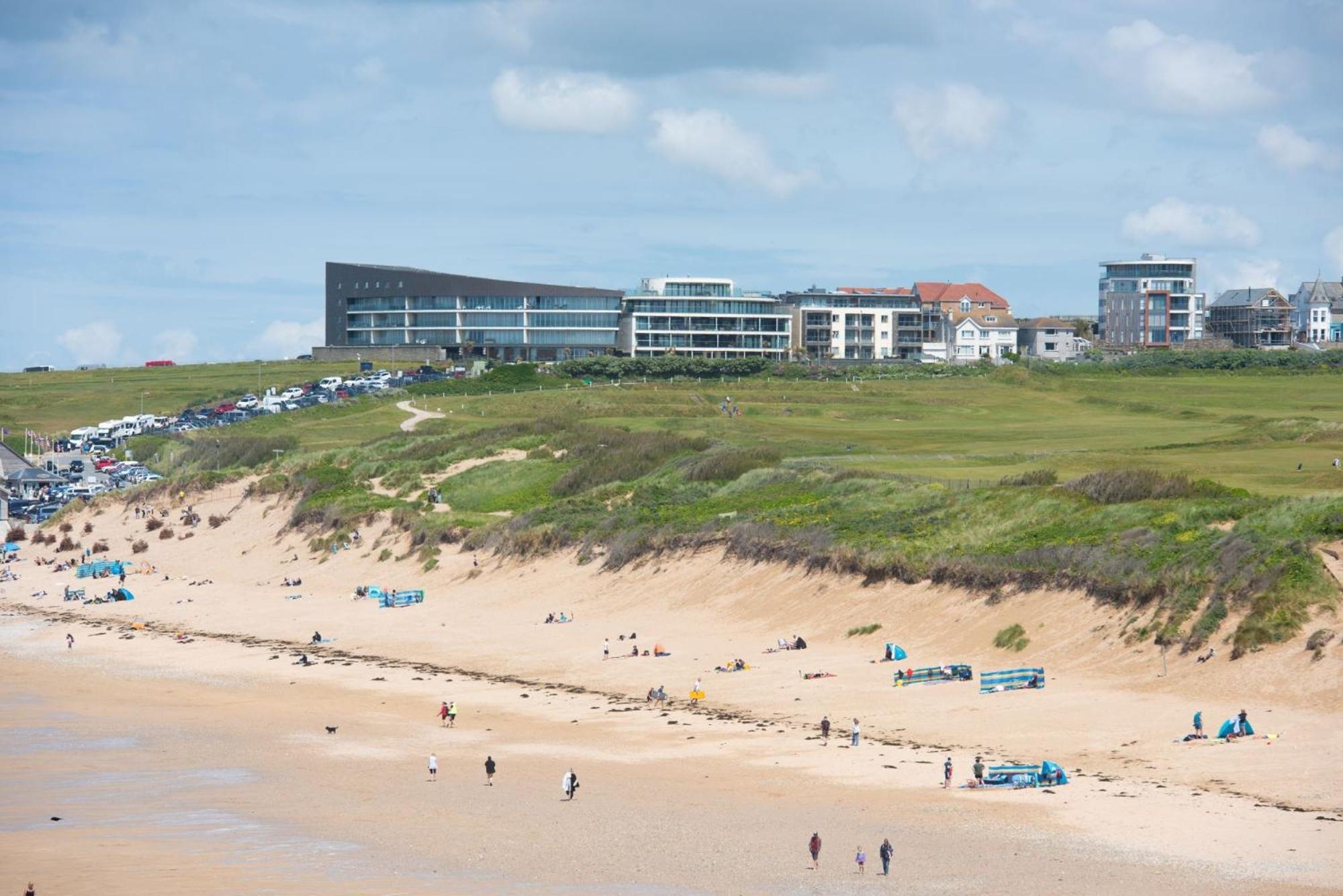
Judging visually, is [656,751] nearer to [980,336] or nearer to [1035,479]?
[1035,479]

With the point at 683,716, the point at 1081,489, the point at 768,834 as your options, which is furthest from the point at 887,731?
the point at 1081,489

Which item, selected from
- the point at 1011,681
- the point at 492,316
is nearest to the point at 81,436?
the point at 492,316

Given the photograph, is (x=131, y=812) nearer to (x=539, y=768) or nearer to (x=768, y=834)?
(x=539, y=768)

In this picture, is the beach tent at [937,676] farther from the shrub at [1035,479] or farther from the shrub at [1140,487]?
the shrub at [1035,479]

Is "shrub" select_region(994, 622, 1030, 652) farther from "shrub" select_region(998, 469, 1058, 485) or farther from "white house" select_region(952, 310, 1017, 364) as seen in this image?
"white house" select_region(952, 310, 1017, 364)

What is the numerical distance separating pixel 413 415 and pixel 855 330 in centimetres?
8401

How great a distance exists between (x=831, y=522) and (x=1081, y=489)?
29.9 ft

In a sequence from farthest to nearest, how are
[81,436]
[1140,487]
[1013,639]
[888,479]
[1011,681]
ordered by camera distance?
[81,436]
[888,479]
[1140,487]
[1013,639]
[1011,681]

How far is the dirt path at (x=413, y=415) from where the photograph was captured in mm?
115287

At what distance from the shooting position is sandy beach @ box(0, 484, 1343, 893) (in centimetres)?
3191

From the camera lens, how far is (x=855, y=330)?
650 ft

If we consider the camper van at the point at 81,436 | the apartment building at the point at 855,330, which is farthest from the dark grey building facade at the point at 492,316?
the camper van at the point at 81,436

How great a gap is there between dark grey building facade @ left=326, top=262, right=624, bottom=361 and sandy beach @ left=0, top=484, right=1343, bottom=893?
12000cm

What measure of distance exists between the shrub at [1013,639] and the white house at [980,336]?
483 feet
